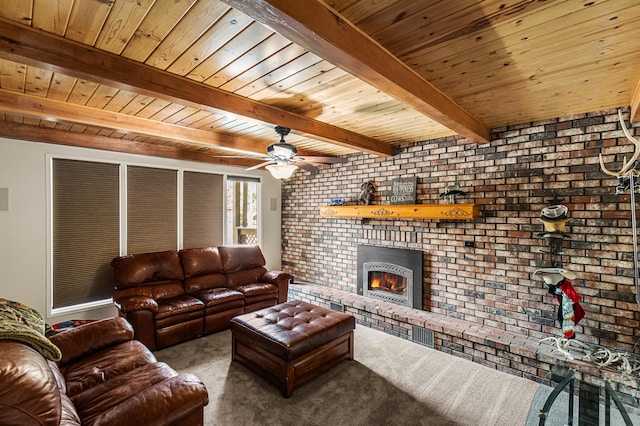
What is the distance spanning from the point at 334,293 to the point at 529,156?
311 cm

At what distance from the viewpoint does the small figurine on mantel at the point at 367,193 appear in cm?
448

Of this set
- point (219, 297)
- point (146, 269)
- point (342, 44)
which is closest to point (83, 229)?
point (146, 269)

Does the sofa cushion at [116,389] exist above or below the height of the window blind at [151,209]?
below

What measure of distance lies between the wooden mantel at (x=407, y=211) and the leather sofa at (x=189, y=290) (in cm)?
131

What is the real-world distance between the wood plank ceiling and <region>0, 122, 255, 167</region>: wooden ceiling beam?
21 centimetres

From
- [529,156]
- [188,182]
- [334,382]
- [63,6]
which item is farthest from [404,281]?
[63,6]

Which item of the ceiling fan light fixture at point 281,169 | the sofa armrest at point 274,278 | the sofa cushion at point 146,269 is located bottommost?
the sofa armrest at point 274,278

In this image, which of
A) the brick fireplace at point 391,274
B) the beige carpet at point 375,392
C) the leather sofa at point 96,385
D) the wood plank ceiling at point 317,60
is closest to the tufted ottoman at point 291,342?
the beige carpet at point 375,392

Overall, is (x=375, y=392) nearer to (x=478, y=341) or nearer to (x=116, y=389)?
(x=478, y=341)

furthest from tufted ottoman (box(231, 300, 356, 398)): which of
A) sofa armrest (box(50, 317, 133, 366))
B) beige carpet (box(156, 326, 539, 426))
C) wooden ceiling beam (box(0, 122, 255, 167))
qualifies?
wooden ceiling beam (box(0, 122, 255, 167))

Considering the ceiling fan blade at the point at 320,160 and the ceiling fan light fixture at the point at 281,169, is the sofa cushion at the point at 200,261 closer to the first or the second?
the ceiling fan light fixture at the point at 281,169

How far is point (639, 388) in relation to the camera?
1.92 metres

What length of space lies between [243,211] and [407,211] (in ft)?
12.1

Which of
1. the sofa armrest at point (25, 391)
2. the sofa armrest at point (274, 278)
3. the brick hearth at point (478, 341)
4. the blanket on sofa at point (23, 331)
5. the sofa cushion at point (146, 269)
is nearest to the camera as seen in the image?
the sofa armrest at point (25, 391)
